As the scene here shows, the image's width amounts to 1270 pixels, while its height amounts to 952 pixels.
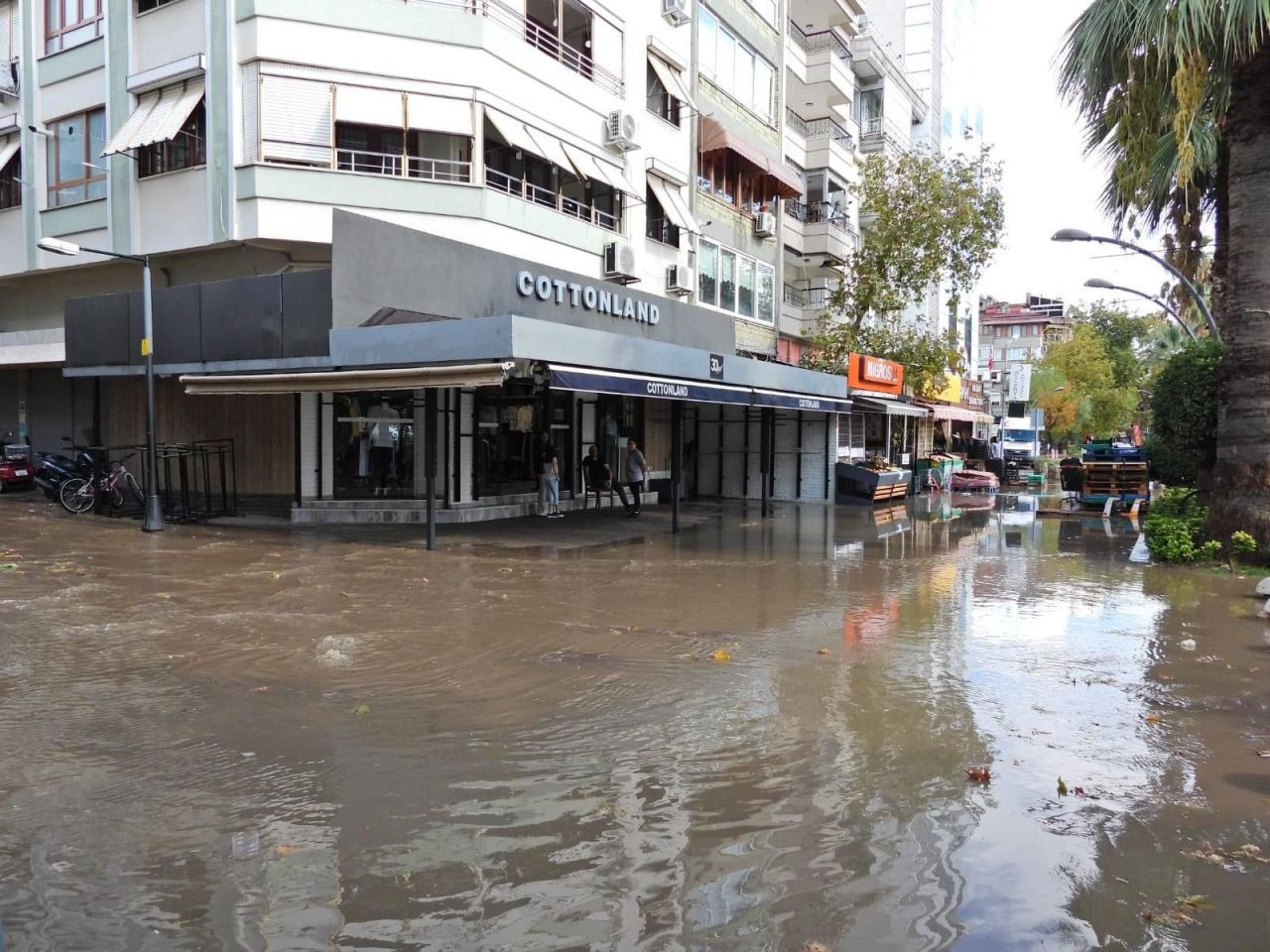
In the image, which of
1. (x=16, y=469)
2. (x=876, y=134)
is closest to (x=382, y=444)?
(x=16, y=469)

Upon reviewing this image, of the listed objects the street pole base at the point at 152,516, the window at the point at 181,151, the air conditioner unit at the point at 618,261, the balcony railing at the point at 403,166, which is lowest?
the street pole base at the point at 152,516

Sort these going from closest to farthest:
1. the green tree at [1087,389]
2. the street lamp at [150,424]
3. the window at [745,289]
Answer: the street lamp at [150,424]
the window at [745,289]
the green tree at [1087,389]

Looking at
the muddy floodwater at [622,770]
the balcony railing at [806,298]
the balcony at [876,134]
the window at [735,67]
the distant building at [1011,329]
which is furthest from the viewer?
the distant building at [1011,329]

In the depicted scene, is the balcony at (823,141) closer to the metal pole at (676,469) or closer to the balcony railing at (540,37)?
the balcony railing at (540,37)

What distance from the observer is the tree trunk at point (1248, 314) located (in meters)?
12.3

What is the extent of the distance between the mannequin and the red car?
9.81 metres

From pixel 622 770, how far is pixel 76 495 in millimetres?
16508

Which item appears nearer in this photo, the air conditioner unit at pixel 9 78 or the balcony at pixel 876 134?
the air conditioner unit at pixel 9 78

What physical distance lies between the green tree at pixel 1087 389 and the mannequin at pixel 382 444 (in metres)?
46.8

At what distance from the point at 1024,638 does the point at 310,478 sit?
42.5ft

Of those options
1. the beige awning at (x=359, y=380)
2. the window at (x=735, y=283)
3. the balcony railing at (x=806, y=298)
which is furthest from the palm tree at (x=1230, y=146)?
the balcony railing at (x=806, y=298)

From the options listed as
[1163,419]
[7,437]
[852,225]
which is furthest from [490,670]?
[852,225]

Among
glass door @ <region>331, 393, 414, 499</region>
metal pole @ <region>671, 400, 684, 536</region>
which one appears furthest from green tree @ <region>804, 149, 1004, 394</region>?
glass door @ <region>331, 393, 414, 499</region>

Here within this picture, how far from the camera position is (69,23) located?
65.2 feet
